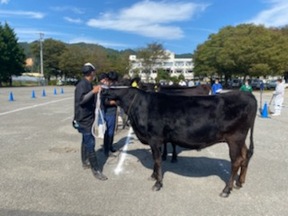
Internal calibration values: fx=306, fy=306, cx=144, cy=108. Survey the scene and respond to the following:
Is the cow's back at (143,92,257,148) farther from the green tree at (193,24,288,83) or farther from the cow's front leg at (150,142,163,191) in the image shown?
the green tree at (193,24,288,83)

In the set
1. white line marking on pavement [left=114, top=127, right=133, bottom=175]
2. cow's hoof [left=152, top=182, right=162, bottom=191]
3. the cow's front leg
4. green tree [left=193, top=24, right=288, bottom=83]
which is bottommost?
white line marking on pavement [left=114, top=127, right=133, bottom=175]

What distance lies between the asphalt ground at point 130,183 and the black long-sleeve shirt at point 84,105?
102 centimetres

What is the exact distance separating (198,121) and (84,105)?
2045 mm

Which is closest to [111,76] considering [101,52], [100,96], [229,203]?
[100,96]

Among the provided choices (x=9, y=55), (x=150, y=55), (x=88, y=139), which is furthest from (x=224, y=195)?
(x=150, y=55)

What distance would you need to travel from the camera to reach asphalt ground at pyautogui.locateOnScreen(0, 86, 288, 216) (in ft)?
14.3

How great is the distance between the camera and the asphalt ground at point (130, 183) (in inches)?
171

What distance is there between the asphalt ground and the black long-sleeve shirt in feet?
3.36

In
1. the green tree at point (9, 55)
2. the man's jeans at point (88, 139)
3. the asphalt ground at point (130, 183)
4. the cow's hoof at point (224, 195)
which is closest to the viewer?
the asphalt ground at point (130, 183)

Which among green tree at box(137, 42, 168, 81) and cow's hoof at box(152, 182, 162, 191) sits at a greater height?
green tree at box(137, 42, 168, 81)

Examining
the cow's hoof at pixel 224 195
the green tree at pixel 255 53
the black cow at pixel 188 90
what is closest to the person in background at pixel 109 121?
the black cow at pixel 188 90

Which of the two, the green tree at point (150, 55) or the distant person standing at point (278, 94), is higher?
the green tree at point (150, 55)

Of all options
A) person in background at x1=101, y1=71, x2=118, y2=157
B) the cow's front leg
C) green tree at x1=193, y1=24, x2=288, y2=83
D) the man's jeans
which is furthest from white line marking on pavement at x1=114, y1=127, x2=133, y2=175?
green tree at x1=193, y1=24, x2=288, y2=83

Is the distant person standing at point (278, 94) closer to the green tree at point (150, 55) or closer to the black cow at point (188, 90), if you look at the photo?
the black cow at point (188, 90)
